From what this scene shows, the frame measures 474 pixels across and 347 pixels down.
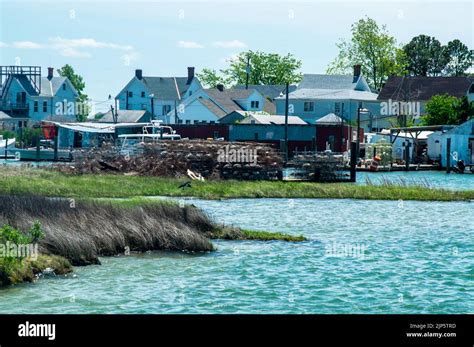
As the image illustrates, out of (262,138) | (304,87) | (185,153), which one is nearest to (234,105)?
(304,87)

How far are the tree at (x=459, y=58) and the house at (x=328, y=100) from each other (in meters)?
34.7

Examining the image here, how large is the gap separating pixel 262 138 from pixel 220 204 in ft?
170

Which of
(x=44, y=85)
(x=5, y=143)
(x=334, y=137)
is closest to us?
(x=334, y=137)

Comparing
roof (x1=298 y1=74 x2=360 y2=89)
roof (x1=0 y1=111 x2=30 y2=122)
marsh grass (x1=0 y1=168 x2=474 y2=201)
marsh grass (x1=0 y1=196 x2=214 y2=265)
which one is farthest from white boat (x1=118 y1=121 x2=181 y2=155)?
roof (x1=0 y1=111 x2=30 y2=122)

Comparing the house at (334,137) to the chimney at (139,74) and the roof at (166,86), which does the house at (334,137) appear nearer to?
the roof at (166,86)

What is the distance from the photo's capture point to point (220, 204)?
4875 cm

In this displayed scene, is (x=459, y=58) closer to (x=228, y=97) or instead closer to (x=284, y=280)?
(x=228, y=97)

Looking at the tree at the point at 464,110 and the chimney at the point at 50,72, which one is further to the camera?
the chimney at the point at 50,72

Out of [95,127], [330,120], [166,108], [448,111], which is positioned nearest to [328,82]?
[330,120]

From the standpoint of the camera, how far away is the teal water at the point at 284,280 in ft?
77.2

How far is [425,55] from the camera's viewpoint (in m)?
159

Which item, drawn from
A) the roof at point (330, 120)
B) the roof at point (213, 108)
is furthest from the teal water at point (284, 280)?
the roof at point (213, 108)

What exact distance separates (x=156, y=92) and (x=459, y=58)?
4837cm
